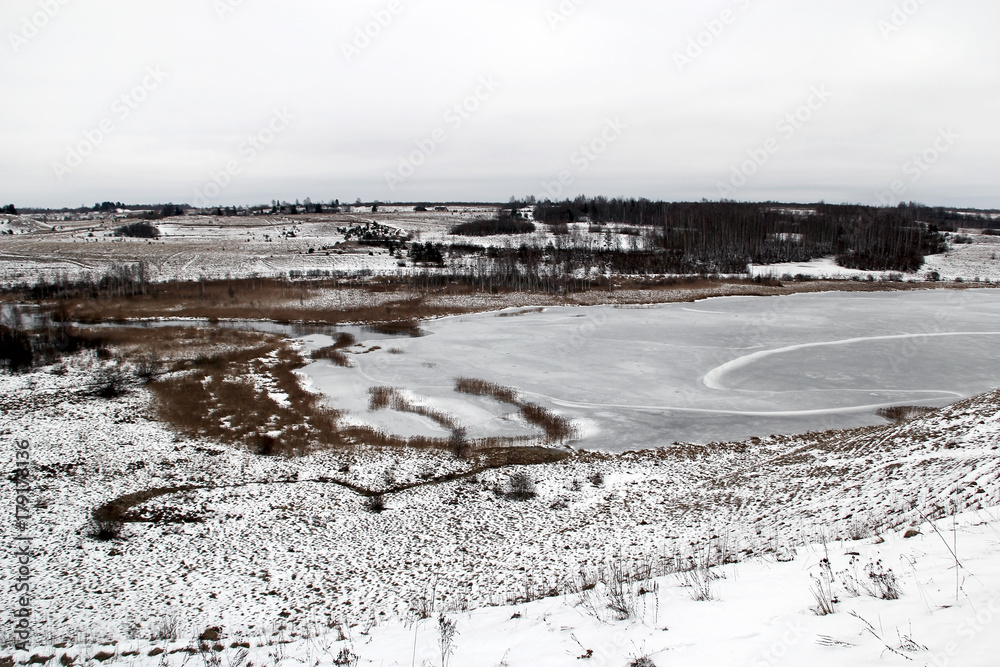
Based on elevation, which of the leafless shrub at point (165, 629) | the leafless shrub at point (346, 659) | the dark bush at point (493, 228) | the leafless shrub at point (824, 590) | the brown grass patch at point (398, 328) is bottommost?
the leafless shrub at point (165, 629)

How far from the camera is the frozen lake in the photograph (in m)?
17.4

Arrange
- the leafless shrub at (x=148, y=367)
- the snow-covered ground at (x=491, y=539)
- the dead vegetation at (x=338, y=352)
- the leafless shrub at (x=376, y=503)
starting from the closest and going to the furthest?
the snow-covered ground at (x=491, y=539), the leafless shrub at (x=376, y=503), the leafless shrub at (x=148, y=367), the dead vegetation at (x=338, y=352)

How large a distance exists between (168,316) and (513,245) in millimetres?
46418

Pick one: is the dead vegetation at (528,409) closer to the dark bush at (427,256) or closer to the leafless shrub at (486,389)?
the leafless shrub at (486,389)

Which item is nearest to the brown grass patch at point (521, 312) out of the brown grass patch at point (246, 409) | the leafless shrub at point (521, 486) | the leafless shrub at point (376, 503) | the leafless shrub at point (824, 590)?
the brown grass patch at point (246, 409)

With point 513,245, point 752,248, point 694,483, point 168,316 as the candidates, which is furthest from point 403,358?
point 752,248

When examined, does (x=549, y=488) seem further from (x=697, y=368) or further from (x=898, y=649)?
(x=697, y=368)

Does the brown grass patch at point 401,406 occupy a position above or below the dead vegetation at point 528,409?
below

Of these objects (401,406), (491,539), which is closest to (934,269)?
(401,406)

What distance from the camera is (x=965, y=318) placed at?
32.9m

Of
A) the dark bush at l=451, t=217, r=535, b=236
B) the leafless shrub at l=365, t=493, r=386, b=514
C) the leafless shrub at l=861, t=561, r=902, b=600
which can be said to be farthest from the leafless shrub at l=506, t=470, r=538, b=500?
the dark bush at l=451, t=217, r=535, b=236

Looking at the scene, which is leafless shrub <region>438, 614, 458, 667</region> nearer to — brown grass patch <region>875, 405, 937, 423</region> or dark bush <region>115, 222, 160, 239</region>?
brown grass patch <region>875, 405, 937, 423</region>

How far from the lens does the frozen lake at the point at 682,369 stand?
686 inches

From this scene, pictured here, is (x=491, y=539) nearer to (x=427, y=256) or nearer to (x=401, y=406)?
(x=401, y=406)
